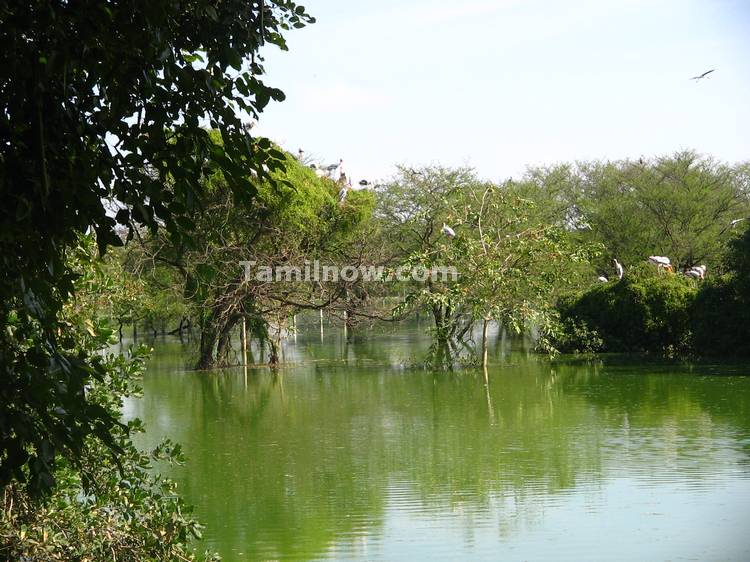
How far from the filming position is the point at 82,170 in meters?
3.13

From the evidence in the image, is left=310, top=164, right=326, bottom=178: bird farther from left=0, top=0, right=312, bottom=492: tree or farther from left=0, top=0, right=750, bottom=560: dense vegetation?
left=0, top=0, right=312, bottom=492: tree

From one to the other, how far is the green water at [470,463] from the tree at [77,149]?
416 cm

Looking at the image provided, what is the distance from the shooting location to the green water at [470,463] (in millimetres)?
7277

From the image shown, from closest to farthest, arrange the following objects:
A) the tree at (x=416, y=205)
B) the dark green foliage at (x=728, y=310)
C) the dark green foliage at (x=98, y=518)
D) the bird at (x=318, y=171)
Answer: the dark green foliage at (x=98, y=518)
the dark green foliage at (x=728, y=310)
the bird at (x=318, y=171)
the tree at (x=416, y=205)

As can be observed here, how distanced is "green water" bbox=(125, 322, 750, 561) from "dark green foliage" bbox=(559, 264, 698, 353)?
6.91 feet

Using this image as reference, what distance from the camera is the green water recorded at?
728 cm

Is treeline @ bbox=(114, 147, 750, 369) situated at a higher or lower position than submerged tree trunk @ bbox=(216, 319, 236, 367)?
higher

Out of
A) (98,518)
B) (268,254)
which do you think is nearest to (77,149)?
(98,518)

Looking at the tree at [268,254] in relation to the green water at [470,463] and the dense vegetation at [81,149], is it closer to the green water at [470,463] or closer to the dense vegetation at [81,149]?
the green water at [470,463]

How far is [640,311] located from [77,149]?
59.5 ft

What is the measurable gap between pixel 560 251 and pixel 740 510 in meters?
9.77

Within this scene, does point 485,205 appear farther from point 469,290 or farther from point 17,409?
point 17,409

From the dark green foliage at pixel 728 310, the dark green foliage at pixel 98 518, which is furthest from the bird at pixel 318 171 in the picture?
the dark green foliage at pixel 98 518

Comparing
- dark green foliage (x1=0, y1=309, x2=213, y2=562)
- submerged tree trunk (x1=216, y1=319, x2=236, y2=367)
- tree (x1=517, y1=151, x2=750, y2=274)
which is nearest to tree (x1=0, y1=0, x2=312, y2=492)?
Answer: dark green foliage (x1=0, y1=309, x2=213, y2=562)
